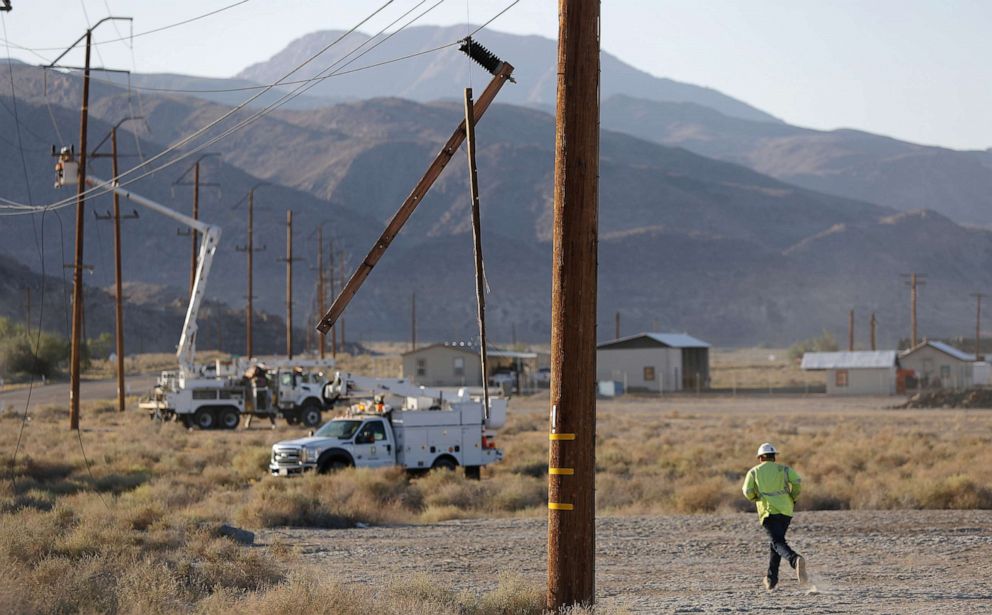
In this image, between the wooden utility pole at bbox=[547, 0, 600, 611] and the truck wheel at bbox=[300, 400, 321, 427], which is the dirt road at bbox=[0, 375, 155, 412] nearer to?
the truck wheel at bbox=[300, 400, 321, 427]

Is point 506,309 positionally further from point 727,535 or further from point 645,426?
point 727,535

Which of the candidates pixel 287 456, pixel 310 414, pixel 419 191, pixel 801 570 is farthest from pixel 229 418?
pixel 801 570

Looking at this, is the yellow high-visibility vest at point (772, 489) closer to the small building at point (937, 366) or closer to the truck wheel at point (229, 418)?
the truck wheel at point (229, 418)

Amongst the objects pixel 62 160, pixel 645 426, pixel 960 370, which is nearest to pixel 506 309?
pixel 960 370

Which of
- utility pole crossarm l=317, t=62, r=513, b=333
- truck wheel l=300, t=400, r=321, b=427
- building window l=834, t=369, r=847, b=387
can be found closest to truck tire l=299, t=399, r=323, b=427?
truck wheel l=300, t=400, r=321, b=427

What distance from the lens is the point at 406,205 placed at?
15188 mm

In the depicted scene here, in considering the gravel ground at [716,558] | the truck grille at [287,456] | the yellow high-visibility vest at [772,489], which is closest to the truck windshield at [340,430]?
the truck grille at [287,456]

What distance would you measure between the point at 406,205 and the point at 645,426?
4010 centimetres

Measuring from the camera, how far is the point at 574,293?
37.9ft

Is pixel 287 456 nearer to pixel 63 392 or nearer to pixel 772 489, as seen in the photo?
pixel 772 489

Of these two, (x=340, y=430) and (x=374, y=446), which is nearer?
(x=374, y=446)

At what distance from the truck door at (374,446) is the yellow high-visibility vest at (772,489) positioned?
1551cm

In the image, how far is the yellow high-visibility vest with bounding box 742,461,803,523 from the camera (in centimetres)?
1552

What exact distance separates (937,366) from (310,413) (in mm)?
55630
